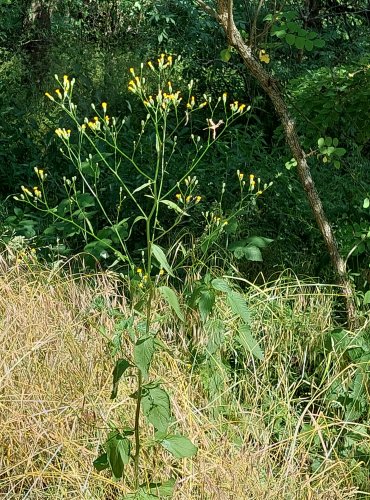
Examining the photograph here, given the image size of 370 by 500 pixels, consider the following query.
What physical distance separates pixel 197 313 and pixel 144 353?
4.84ft

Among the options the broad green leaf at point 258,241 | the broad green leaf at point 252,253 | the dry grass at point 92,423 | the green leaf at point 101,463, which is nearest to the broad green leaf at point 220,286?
the dry grass at point 92,423

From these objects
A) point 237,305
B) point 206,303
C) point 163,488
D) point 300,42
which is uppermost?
point 300,42

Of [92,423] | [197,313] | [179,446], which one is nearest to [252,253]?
[197,313]

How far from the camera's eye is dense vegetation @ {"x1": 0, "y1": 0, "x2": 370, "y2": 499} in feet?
10.6

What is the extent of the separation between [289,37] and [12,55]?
7.09 meters

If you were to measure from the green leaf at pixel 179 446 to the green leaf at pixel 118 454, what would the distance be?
11cm

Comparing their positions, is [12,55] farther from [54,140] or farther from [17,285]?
[17,285]

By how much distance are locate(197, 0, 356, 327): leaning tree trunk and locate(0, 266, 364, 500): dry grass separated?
0.36 m

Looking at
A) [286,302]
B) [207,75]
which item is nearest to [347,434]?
[286,302]

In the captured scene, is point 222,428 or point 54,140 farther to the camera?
point 54,140

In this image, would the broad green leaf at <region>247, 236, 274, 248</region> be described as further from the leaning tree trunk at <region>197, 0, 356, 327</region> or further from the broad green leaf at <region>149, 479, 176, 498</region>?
the broad green leaf at <region>149, 479, 176, 498</region>

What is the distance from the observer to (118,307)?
4348 millimetres

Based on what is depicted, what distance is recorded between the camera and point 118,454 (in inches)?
110

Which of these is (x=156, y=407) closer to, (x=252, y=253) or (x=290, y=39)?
(x=252, y=253)
